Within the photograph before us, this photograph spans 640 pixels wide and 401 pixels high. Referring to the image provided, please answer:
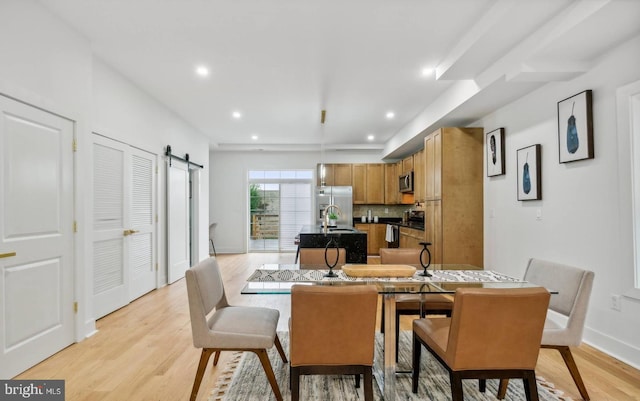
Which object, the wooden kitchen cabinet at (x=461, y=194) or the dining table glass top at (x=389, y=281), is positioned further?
the wooden kitchen cabinet at (x=461, y=194)

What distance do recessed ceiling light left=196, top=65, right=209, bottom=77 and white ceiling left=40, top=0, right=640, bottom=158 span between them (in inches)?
2.4

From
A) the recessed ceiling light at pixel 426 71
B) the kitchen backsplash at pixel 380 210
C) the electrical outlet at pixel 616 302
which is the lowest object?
the electrical outlet at pixel 616 302

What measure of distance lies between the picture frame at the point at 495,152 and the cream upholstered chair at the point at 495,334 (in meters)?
2.94

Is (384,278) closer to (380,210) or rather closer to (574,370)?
(574,370)

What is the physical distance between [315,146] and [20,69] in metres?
6.26

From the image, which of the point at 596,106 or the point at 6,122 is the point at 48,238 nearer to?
the point at 6,122

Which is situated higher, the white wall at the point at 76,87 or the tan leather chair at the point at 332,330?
the white wall at the point at 76,87

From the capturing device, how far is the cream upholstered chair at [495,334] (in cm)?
159

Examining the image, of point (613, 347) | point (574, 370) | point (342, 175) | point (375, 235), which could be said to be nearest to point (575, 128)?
point (613, 347)

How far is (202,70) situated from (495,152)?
3720mm

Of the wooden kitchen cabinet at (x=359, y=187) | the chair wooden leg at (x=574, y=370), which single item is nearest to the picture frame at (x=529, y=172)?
the chair wooden leg at (x=574, y=370)

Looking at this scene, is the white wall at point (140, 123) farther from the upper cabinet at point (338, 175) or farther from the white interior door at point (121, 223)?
the upper cabinet at point (338, 175)

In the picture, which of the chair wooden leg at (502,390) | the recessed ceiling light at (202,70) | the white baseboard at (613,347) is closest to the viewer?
the chair wooden leg at (502,390)

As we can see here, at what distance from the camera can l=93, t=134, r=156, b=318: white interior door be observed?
3.54 meters
